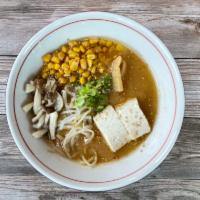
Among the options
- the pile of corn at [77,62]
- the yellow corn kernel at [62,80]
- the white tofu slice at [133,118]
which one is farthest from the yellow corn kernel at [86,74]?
the white tofu slice at [133,118]

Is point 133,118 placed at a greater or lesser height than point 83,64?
→ lesser

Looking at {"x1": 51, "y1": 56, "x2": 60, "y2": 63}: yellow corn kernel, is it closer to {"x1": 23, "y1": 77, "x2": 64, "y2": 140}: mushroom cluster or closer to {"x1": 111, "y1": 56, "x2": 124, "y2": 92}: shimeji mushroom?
{"x1": 23, "y1": 77, "x2": 64, "y2": 140}: mushroom cluster

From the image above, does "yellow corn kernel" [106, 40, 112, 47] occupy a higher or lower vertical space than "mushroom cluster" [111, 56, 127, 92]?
higher

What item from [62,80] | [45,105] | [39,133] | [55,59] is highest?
[55,59]

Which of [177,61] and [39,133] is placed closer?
[39,133]

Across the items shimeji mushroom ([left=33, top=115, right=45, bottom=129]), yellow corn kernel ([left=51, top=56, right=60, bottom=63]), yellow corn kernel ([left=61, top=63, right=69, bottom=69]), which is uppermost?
yellow corn kernel ([left=51, top=56, right=60, bottom=63])

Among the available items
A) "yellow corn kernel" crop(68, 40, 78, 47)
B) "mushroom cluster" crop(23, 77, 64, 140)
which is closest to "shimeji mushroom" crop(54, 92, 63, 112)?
"mushroom cluster" crop(23, 77, 64, 140)

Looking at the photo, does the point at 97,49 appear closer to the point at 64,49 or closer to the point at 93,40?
the point at 93,40

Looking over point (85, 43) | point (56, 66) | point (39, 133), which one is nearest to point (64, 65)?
point (56, 66)
